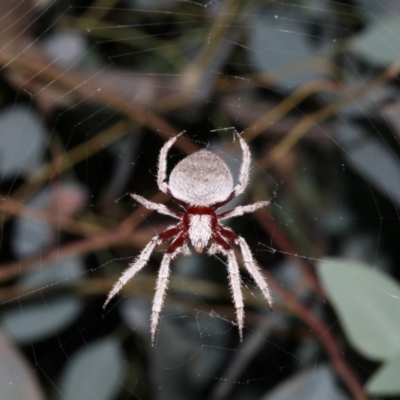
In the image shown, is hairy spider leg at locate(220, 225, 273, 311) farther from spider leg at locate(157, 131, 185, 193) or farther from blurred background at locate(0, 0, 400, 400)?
spider leg at locate(157, 131, 185, 193)

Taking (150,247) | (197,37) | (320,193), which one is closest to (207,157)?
(150,247)

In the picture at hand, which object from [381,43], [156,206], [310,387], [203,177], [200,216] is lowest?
[310,387]

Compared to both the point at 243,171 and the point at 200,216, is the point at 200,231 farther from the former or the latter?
the point at 243,171

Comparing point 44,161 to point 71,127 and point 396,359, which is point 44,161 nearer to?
point 71,127

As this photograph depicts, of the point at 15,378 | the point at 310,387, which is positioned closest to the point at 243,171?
the point at 310,387

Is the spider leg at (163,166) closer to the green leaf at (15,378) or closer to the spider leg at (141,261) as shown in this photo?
the spider leg at (141,261)

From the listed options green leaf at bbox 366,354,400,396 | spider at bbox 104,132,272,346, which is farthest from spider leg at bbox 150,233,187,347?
green leaf at bbox 366,354,400,396

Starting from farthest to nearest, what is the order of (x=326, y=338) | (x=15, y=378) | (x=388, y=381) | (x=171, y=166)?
(x=171, y=166) < (x=326, y=338) < (x=15, y=378) < (x=388, y=381)
